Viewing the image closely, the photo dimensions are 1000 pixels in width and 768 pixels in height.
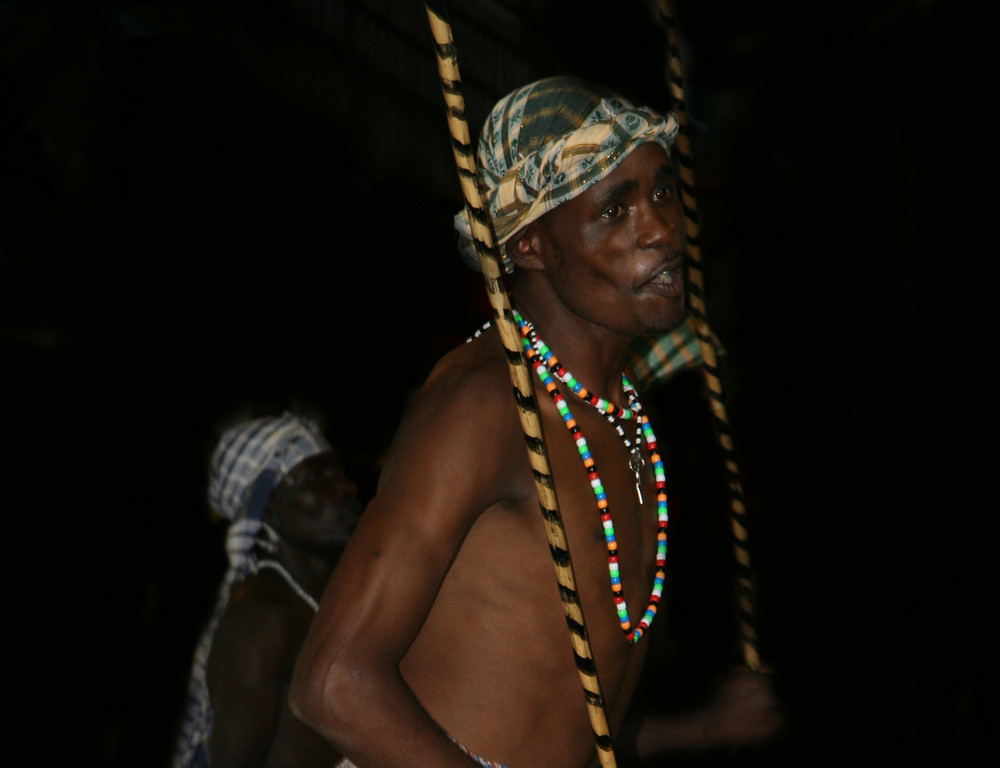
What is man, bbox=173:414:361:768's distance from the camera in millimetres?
2979

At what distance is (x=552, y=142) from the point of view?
1.66m

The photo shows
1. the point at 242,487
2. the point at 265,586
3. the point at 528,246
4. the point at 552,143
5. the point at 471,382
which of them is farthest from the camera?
the point at 242,487

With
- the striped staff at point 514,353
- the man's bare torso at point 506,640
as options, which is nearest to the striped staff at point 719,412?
the man's bare torso at point 506,640

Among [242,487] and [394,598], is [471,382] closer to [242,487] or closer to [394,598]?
[394,598]

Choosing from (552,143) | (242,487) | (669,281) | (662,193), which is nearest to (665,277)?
(669,281)

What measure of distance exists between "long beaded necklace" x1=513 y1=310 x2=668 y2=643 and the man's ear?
0.33ft

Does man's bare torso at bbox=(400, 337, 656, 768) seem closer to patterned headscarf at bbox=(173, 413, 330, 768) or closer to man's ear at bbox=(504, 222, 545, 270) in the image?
man's ear at bbox=(504, 222, 545, 270)

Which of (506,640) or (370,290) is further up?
(370,290)

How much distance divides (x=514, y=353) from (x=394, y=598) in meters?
0.37

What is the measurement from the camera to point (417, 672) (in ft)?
5.29

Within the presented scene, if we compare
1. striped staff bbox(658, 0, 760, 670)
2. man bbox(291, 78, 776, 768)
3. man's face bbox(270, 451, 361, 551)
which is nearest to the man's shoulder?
man bbox(291, 78, 776, 768)

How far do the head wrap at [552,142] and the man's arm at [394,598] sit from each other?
42 cm

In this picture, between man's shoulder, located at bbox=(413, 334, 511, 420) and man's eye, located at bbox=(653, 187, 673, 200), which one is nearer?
man's shoulder, located at bbox=(413, 334, 511, 420)

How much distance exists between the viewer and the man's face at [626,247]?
1.67m
